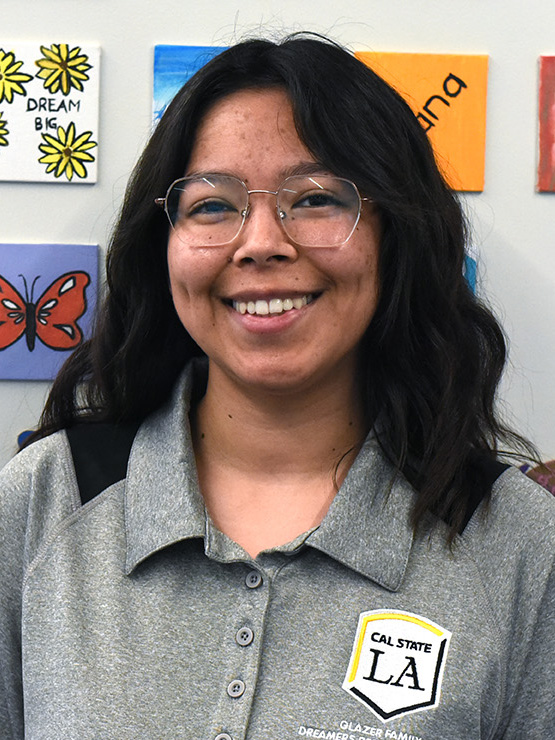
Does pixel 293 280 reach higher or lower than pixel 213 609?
higher

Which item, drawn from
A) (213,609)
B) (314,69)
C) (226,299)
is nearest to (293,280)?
(226,299)

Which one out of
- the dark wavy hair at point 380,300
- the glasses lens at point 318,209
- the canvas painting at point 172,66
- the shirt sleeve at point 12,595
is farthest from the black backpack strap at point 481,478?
the canvas painting at point 172,66

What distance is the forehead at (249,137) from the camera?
963mm

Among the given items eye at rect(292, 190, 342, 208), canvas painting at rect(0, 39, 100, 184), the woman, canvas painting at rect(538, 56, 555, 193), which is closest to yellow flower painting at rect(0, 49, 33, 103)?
canvas painting at rect(0, 39, 100, 184)

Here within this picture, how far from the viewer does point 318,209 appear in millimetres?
956

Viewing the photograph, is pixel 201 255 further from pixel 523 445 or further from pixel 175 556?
pixel 523 445

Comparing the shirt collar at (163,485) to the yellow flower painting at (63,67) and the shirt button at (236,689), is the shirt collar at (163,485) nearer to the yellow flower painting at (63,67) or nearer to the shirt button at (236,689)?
the shirt button at (236,689)

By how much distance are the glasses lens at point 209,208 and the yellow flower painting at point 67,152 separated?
0.28 metres

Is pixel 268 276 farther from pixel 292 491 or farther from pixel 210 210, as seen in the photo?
pixel 292 491

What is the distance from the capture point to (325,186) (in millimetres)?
957

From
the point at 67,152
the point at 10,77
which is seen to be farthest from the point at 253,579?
the point at 10,77

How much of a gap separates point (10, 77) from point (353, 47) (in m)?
0.47

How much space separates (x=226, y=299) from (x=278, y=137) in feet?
0.60

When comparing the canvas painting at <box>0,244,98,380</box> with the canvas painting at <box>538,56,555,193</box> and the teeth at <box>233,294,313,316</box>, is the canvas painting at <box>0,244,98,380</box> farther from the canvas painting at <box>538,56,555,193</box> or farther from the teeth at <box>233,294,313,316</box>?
the canvas painting at <box>538,56,555,193</box>
